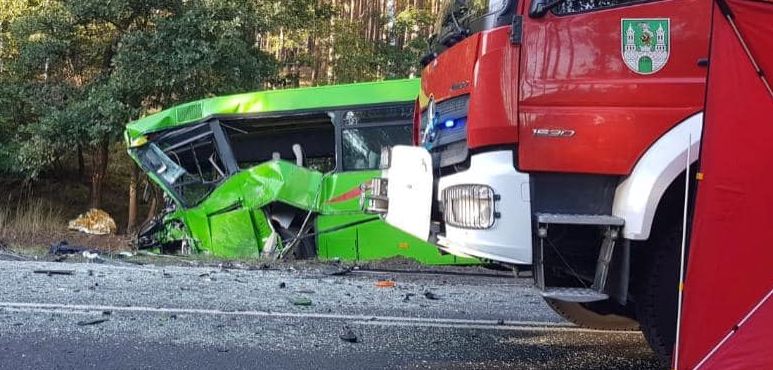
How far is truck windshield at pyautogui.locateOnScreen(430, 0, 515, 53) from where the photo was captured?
355 cm

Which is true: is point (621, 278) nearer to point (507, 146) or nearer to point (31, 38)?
point (507, 146)

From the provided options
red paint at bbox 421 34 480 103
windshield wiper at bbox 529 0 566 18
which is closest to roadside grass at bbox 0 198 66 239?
red paint at bbox 421 34 480 103

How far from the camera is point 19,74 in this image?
15344 millimetres

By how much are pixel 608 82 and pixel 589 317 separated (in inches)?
81.7

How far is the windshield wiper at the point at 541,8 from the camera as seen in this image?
3.44 metres

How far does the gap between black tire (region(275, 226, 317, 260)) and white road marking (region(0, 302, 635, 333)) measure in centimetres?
411

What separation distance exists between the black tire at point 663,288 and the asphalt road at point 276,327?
2.70 feet


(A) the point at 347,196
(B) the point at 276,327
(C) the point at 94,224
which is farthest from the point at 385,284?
(C) the point at 94,224

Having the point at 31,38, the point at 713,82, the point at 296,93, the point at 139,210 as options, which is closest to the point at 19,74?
the point at 31,38

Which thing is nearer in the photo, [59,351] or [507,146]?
[507,146]

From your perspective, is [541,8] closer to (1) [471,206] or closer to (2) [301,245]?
(1) [471,206]

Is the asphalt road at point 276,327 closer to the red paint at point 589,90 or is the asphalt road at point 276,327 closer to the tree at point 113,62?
the red paint at point 589,90

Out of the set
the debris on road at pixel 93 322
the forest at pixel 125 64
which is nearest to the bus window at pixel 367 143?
the forest at pixel 125 64

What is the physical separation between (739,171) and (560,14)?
1.26m
